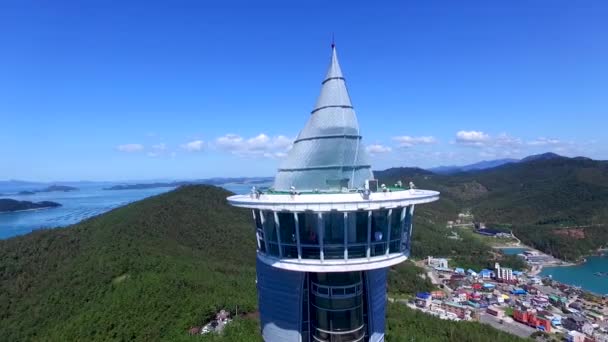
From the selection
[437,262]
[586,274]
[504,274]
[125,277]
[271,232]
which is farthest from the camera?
[437,262]

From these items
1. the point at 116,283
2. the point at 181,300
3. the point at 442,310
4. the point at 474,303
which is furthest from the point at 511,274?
the point at 116,283

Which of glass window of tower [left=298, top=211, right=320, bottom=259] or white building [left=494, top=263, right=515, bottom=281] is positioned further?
white building [left=494, top=263, right=515, bottom=281]

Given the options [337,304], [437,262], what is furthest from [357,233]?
[437,262]

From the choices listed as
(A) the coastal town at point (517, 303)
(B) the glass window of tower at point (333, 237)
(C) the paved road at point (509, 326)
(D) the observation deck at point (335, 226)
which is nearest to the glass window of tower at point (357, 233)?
(D) the observation deck at point (335, 226)

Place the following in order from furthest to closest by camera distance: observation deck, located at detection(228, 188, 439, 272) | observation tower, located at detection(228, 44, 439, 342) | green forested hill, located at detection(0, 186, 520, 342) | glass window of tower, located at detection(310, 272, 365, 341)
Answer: green forested hill, located at detection(0, 186, 520, 342) → glass window of tower, located at detection(310, 272, 365, 341) → observation tower, located at detection(228, 44, 439, 342) → observation deck, located at detection(228, 188, 439, 272)

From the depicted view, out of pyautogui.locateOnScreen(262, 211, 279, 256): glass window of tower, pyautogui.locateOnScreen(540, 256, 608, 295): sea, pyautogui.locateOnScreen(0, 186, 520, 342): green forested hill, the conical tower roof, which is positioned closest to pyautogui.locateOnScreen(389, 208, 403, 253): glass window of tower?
the conical tower roof

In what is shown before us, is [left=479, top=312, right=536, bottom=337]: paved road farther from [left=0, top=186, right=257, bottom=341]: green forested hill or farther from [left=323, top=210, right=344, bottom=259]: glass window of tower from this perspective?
[left=323, top=210, right=344, bottom=259]: glass window of tower

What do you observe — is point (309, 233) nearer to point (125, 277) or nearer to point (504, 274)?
point (125, 277)
